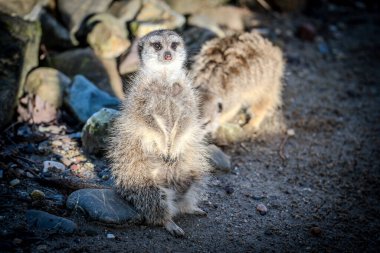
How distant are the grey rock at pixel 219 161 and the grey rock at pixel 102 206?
44.4 inches

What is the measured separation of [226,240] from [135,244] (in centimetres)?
67

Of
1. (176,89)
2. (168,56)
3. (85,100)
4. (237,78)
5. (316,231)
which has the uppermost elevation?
(168,56)

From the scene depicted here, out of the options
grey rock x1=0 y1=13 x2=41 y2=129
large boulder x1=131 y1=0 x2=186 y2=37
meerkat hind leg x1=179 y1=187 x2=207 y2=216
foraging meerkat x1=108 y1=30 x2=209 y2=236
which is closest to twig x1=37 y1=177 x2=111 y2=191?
foraging meerkat x1=108 y1=30 x2=209 y2=236

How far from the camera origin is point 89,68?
555 cm

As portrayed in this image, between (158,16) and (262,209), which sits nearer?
(262,209)

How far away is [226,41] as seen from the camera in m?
5.17

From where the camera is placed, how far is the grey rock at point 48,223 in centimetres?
305

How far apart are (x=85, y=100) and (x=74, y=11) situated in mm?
1771

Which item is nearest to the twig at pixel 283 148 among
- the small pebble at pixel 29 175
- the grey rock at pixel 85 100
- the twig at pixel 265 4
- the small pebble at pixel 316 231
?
the small pebble at pixel 316 231

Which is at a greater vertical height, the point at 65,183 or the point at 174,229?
the point at 65,183

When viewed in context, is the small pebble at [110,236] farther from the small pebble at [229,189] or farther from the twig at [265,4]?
the twig at [265,4]

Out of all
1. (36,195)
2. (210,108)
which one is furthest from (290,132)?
(36,195)

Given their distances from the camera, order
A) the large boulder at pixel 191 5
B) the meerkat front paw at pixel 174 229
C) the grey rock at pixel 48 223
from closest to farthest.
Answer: the grey rock at pixel 48 223
the meerkat front paw at pixel 174 229
the large boulder at pixel 191 5

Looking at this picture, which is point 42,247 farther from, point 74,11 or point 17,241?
point 74,11
